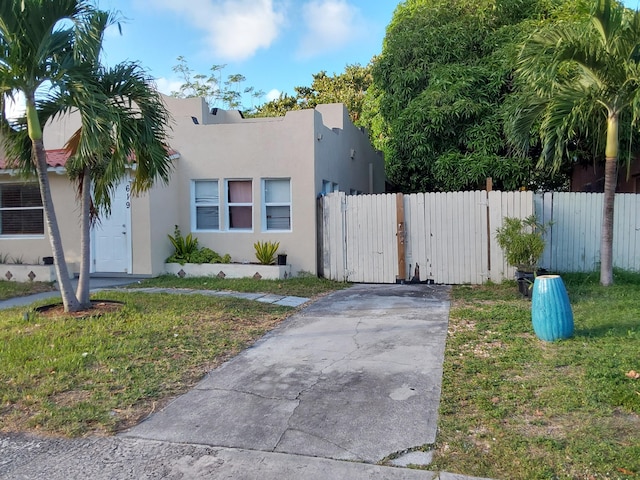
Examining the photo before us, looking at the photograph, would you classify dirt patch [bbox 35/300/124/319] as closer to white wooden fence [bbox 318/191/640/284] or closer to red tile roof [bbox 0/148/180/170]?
red tile roof [bbox 0/148/180/170]

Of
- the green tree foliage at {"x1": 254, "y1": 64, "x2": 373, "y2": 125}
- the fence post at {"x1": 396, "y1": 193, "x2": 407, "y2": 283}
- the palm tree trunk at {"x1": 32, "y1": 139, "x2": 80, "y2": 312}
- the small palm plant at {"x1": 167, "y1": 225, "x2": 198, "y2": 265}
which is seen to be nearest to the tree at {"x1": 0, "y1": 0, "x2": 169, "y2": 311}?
the palm tree trunk at {"x1": 32, "y1": 139, "x2": 80, "y2": 312}

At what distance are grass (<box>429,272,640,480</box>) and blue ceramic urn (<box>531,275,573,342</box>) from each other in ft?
0.40

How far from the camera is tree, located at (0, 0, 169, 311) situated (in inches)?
254

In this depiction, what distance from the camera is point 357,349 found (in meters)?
5.78

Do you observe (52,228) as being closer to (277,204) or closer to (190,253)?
(190,253)

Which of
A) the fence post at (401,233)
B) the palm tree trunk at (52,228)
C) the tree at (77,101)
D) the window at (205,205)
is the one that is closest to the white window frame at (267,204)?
the window at (205,205)

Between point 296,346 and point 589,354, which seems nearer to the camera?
point 589,354

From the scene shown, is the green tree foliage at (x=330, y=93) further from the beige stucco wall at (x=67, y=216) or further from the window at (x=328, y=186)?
the beige stucco wall at (x=67, y=216)

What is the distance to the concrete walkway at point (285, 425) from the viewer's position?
3293 mm

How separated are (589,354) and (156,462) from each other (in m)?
4.35

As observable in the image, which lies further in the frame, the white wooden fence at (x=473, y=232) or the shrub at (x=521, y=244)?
the white wooden fence at (x=473, y=232)

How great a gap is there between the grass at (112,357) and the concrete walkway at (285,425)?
0.80 ft

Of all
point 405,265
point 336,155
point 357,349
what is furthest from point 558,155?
point 336,155

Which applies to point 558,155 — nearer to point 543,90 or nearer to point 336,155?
point 543,90
